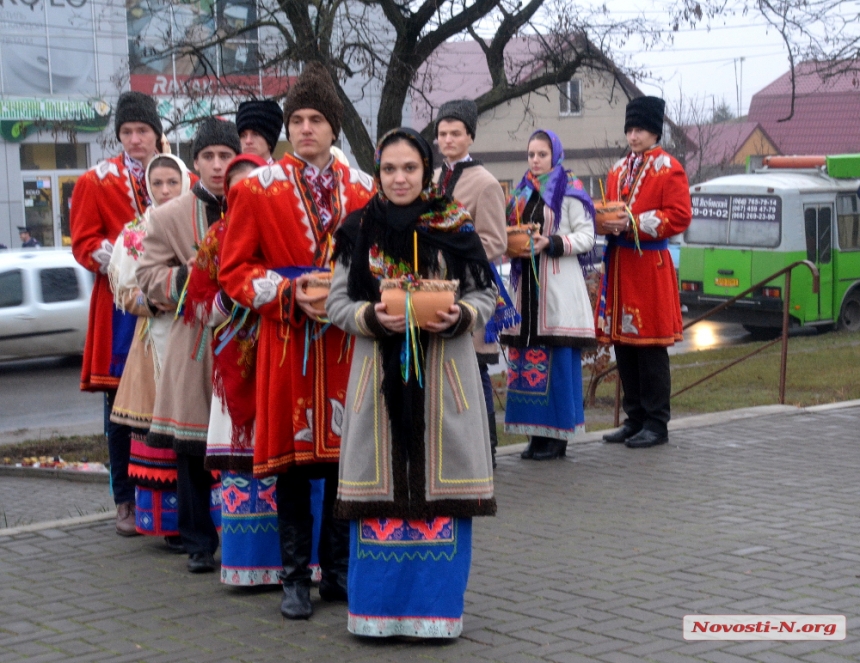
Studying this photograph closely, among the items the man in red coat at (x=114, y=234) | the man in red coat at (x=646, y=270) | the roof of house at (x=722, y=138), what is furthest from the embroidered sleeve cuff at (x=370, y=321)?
the roof of house at (x=722, y=138)

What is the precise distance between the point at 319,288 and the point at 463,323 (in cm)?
65

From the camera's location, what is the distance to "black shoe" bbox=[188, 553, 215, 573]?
18.6ft

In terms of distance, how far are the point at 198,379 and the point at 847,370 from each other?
1079 cm

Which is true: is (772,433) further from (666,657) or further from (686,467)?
(666,657)

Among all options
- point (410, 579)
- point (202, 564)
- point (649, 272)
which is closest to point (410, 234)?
point (410, 579)

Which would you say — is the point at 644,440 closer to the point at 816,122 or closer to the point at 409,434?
the point at 409,434

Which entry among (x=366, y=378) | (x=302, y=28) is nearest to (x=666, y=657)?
(x=366, y=378)

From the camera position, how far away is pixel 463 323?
14.7 feet

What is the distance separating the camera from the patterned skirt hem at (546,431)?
7789 millimetres

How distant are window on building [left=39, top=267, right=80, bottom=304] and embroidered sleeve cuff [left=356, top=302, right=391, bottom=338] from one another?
13.1 metres

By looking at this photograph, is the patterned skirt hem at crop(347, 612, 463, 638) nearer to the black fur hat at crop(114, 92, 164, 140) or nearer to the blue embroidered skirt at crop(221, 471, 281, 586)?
the blue embroidered skirt at crop(221, 471, 281, 586)

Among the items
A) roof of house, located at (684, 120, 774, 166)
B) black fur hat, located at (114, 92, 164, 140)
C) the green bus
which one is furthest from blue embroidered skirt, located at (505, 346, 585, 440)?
roof of house, located at (684, 120, 774, 166)

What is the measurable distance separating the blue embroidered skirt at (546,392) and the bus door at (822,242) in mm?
14504

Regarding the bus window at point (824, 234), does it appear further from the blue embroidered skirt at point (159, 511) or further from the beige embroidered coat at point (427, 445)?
the beige embroidered coat at point (427, 445)
